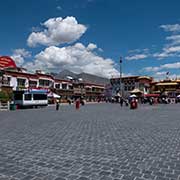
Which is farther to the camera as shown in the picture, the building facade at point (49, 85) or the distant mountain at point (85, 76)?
the distant mountain at point (85, 76)

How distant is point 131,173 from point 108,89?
93.9 meters

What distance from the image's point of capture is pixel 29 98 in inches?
1543

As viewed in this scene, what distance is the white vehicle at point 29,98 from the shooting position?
38.0m

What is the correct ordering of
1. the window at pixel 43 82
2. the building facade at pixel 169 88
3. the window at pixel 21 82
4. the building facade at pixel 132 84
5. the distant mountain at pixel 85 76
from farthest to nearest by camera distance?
the distant mountain at pixel 85 76
the building facade at pixel 132 84
the building facade at pixel 169 88
the window at pixel 43 82
the window at pixel 21 82

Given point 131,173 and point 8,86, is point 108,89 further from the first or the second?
point 131,173

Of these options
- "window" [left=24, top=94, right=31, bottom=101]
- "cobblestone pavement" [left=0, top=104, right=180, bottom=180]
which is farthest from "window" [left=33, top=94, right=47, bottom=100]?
"cobblestone pavement" [left=0, top=104, right=180, bottom=180]

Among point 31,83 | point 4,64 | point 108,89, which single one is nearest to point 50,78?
point 31,83

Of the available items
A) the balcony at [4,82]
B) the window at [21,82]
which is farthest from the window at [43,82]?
the balcony at [4,82]

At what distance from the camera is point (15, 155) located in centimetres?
652

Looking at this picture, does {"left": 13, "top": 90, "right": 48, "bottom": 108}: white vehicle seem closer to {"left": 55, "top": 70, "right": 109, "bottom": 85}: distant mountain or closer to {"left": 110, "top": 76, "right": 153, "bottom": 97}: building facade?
{"left": 55, "top": 70, "right": 109, "bottom": 85}: distant mountain

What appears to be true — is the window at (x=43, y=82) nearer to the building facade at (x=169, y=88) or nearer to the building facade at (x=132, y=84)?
the building facade at (x=132, y=84)

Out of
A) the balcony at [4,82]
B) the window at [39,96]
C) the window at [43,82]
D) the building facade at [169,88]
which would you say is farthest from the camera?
the building facade at [169,88]

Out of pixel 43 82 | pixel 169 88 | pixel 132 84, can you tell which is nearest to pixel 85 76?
pixel 132 84

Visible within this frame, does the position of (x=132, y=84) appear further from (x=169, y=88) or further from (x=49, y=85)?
(x=49, y=85)
